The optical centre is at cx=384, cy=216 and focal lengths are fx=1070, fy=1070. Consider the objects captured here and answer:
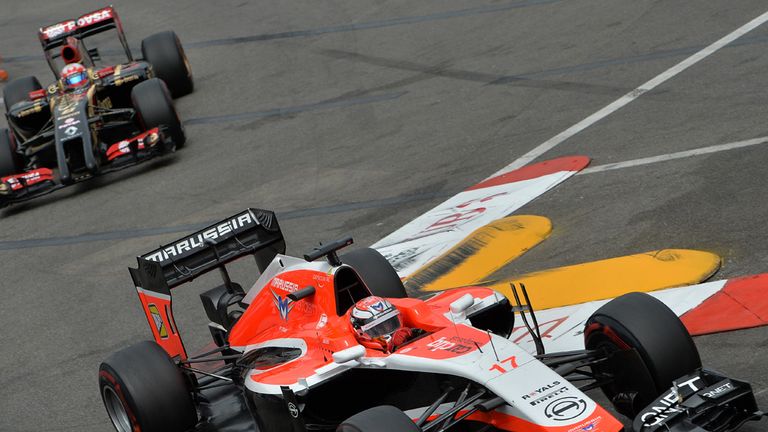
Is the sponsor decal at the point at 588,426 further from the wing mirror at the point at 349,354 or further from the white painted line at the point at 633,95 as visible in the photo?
the white painted line at the point at 633,95

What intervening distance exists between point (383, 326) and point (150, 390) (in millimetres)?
1969

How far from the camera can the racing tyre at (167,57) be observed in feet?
63.0

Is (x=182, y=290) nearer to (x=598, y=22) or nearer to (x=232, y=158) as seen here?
(x=232, y=158)

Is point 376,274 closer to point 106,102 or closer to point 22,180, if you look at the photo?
point 22,180

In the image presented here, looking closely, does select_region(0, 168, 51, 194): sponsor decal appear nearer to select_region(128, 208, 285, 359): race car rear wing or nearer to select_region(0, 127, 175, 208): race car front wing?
select_region(0, 127, 175, 208): race car front wing

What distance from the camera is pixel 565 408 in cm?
586

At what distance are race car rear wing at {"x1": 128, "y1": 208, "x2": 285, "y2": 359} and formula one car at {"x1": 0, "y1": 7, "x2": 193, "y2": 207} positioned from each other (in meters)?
7.14

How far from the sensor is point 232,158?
16000 mm

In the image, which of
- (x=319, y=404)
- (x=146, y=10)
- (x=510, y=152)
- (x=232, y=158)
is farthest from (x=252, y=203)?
(x=146, y=10)

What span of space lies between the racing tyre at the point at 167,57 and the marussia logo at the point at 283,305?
11811 millimetres

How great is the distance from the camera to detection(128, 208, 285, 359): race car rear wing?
28.7 feet

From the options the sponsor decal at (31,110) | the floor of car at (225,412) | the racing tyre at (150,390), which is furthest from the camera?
the sponsor decal at (31,110)

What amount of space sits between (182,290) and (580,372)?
5.81m

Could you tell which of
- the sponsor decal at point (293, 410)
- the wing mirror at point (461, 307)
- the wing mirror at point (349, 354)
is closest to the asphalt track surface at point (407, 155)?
the wing mirror at point (461, 307)
